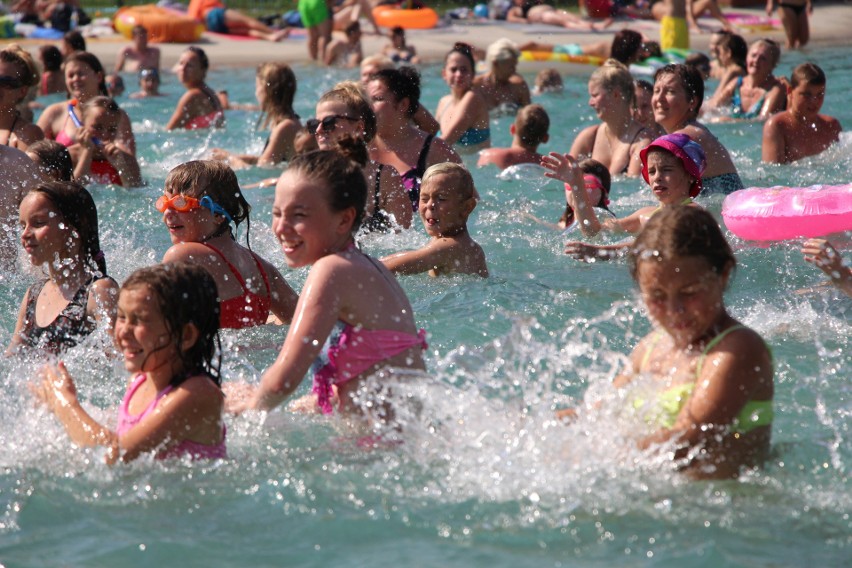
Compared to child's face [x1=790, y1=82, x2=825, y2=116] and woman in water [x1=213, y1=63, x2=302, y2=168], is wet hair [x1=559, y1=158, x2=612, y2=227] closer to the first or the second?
child's face [x1=790, y1=82, x2=825, y2=116]

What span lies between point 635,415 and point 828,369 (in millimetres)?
1832

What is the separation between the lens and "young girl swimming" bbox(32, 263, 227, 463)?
12.2 ft

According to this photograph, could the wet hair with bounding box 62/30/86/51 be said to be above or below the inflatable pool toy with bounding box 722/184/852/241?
above

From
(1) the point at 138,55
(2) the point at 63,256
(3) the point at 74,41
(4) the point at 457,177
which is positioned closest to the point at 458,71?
(4) the point at 457,177

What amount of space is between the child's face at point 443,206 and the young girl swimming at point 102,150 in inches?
135

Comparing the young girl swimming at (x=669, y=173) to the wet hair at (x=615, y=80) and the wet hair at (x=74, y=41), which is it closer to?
the wet hair at (x=615, y=80)

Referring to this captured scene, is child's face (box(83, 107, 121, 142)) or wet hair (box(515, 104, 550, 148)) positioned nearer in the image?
child's face (box(83, 107, 121, 142))

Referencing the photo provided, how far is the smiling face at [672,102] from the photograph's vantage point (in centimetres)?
792

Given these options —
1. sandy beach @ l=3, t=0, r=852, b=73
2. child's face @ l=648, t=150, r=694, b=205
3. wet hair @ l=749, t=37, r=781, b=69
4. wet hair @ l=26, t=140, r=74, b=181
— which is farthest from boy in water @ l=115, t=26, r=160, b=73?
child's face @ l=648, t=150, r=694, b=205

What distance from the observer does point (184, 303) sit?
3738 mm

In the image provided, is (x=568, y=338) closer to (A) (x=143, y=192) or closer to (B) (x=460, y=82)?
(A) (x=143, y=192)

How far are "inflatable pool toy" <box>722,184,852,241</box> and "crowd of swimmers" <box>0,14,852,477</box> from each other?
2.09 feet

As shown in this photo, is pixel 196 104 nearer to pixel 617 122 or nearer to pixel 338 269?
pixel 617 122

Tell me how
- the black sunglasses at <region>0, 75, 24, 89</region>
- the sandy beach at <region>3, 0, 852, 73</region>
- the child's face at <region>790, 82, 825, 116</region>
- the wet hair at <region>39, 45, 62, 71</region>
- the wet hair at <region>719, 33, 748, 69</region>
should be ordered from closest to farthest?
1. the black sunglasses at <region>0, 75, 24, 89</region>
2. the child's face at <region>790, 82, 825, 116</region>
3. the wet hair at <region>719, 33, 748, 69</region>
4. the wet hair at <region>39, 45, 62, 71</region>
5. the sandy beach at <region>3, 0, 852, 73</region>
